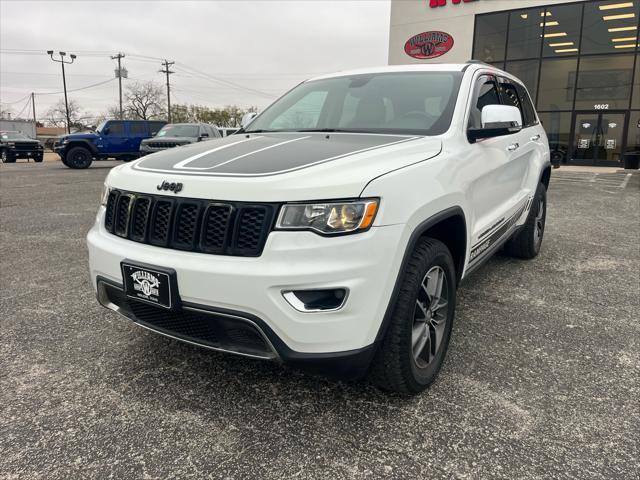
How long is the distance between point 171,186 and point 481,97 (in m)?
2.19

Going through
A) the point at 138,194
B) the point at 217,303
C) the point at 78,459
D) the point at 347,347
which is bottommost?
the point at 78,459

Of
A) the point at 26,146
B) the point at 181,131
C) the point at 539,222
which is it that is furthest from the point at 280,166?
the point at 26,146

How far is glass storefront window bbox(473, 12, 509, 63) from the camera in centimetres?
2011

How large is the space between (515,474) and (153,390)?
5.62ft

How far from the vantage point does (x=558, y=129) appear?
2017 cm

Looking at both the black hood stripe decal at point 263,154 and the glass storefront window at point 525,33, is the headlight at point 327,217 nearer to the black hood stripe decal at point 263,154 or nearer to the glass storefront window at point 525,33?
the black hood stripe decal at point 263,154

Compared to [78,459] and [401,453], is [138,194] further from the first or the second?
[401,453]

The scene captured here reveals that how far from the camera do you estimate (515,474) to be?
189 centimetres

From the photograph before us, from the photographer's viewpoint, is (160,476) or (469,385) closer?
(160,476)

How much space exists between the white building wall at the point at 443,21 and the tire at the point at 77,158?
13.9 metres

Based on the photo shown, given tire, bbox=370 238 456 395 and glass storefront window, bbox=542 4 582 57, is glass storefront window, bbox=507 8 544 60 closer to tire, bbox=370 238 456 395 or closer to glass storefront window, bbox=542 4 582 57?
glass storefront window, bbox=542 4 582 57

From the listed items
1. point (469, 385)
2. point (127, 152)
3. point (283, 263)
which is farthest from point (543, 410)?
point (127, 152)

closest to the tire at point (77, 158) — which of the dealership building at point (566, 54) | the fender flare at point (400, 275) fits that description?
the dealership building at point (566, 54)

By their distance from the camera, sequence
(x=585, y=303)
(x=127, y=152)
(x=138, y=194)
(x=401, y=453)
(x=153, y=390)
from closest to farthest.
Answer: (x=401, y=453) < (x=138, y=194) < (x=153, y=390) < (x=585, y=303) < (x=127, y=152)
